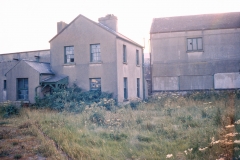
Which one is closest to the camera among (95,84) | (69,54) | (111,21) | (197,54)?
(95,84)

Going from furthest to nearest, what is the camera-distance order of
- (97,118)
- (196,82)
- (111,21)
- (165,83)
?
(165,83), (196,82), (111,21), (97,118)

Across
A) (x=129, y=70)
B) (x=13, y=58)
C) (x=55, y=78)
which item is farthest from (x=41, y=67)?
(x=129, y=70)

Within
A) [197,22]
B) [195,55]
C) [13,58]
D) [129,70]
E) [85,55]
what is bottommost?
[129,70]

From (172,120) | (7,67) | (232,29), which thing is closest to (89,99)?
(172,120)

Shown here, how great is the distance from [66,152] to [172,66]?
17.5 metres

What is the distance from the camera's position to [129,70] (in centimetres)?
1898

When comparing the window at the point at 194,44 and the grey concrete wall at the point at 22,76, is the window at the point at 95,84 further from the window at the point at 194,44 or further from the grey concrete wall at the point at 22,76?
the window at the point at 194,44

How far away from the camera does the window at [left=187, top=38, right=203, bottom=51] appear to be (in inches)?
844

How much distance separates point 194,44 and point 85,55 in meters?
12.0

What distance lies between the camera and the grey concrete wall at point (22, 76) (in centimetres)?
1636

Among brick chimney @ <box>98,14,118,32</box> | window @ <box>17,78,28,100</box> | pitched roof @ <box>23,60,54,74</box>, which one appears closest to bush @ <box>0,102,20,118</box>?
window @ <box>17,78,28,100</box>

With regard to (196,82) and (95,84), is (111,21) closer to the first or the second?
(95,84)

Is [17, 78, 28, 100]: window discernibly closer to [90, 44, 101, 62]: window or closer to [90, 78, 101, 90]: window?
[90, 78, 101, 90]: window

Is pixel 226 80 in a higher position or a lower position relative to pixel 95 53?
lower
